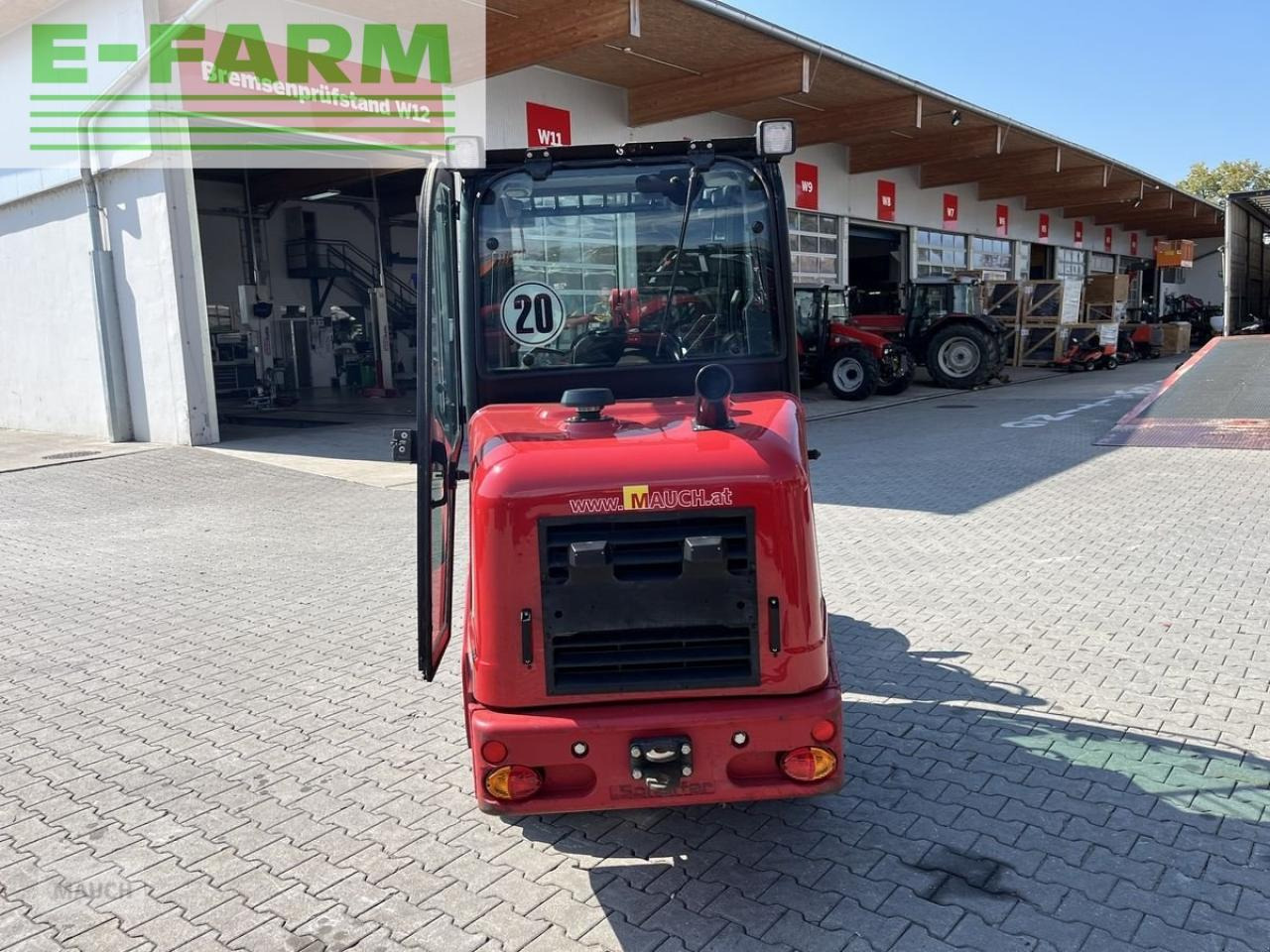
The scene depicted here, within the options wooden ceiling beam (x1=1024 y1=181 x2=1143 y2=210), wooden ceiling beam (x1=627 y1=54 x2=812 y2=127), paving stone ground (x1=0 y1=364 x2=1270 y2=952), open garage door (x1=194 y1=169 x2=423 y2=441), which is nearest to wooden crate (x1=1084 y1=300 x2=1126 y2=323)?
wooden ceiling beam (x1=1024 y1=181 x2=1143 y2=210)

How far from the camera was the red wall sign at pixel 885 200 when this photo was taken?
25.2 metres

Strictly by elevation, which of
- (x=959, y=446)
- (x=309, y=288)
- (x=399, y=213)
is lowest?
(x=959, y=446)

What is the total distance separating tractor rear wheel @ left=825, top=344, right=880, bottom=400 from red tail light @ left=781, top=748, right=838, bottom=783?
55.3 feet

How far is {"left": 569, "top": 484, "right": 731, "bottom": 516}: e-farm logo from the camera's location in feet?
9.21

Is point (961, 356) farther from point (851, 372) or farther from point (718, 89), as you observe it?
point (718, 89)

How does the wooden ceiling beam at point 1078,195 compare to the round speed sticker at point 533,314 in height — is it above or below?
above

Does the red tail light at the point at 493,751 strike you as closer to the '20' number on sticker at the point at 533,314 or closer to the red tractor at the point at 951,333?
the '20' number on sticker at the point at 533,314

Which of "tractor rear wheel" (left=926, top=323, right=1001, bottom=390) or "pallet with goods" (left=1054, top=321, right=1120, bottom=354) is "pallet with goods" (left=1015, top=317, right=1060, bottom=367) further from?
"tractor rear wheel" (left=926, top=323, right=1001, bottom=390)

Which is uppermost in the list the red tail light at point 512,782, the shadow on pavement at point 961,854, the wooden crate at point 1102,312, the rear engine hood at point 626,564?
the wooden crate at point 1102,312

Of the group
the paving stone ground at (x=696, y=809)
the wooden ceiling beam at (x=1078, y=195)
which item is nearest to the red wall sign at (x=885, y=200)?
the wooden ceiling beam at (x=1078, y=195)

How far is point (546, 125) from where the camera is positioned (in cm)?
1600

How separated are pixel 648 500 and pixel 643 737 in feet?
2.32

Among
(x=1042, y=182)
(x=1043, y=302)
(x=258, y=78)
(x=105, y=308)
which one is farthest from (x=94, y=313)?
(x=1042, y=182)

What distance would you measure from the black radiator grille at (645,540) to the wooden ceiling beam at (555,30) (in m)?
11.5
